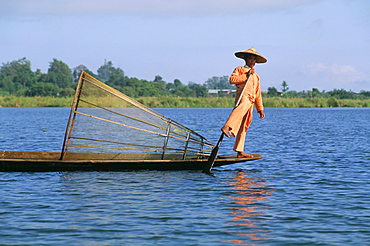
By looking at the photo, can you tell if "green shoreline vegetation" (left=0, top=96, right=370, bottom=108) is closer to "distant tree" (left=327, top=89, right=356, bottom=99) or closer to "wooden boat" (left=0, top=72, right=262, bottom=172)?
"distant tree" (left=327, top=89, right=356, bottom=99)

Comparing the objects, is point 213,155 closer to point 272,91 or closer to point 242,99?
point 242,99

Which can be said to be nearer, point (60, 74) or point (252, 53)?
point (252, 53)

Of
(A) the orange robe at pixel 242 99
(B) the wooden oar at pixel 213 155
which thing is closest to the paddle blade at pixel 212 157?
(B) the wooden oar at pixel 213 155

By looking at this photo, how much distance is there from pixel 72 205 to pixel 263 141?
15191 millimetres

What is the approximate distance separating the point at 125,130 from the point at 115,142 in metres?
0.44

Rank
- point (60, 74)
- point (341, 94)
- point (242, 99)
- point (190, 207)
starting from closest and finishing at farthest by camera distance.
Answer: point (190, 207) → point (242, 99) → point (341, 94) → point (60, 74)

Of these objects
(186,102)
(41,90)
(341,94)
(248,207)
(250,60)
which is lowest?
(41,90)

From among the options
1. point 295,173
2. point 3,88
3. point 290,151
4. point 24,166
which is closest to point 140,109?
point 24,166

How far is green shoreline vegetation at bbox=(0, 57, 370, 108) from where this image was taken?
8244 cm

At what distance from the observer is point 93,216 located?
8539mm

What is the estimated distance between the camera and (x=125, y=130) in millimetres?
13094

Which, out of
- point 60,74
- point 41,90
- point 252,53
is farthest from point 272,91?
point 252,53

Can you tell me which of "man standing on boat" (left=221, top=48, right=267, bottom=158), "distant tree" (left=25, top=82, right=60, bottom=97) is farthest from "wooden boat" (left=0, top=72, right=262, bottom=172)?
"distant tree" (left=25, top=82, right=60, bottom=97)

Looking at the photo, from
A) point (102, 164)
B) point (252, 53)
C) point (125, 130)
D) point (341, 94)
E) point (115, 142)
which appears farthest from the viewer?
point (341, 94)
